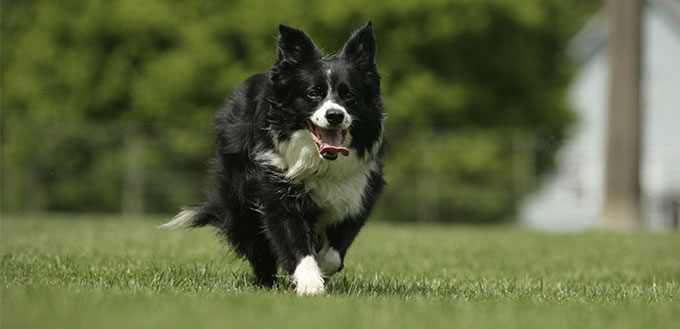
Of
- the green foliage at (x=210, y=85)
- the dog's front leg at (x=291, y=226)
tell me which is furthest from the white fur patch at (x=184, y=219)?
the green foliage at (x=210, y=85)

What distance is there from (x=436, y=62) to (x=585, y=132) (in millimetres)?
8162

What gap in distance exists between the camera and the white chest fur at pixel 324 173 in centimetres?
514

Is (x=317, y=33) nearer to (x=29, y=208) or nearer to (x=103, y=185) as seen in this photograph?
(x=103, y=185)

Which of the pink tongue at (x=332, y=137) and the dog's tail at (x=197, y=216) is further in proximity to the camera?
the dog's tail at (x=197, y=216)

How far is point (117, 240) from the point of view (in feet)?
33.7

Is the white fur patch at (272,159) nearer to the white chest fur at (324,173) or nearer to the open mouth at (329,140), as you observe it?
the white chest fur at (324,173)

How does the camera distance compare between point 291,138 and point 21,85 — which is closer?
point 291,138

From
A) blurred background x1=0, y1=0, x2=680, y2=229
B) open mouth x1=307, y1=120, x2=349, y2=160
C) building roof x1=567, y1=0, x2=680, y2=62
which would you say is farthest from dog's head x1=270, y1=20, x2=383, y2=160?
building roof x1=567, y1=0, x2=680, y2=62

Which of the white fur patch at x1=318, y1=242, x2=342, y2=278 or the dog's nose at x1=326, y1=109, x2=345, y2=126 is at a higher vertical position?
the dog's nose at x1=326, y1=109, x2=345, y2=126

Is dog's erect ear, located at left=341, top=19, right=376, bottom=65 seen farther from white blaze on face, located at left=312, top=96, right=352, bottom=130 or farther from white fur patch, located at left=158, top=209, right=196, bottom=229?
white fur patch, located at left=158, top=209, right=196, bottom=229

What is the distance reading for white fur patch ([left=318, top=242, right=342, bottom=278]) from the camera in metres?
5.29

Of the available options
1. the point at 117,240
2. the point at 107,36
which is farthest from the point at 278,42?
the point at 107,36

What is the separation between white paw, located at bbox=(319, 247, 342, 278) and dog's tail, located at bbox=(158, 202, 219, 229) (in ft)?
3.87

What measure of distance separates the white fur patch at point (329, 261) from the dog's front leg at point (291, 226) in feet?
0.38
